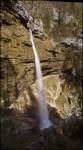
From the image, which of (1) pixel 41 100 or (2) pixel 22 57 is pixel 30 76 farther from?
(1) pixel 41 100

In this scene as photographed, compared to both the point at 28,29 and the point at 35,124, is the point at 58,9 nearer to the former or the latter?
the point at 28,29

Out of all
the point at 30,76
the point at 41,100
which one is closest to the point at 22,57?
the point at 30,76

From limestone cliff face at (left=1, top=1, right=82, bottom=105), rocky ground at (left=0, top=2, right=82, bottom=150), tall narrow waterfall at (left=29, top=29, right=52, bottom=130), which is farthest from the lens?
limestone cliff face at (left=1, top=1, right=82, bottom=105)

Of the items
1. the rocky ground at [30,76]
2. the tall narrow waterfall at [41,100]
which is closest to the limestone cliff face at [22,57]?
the rocky ground at [30,76]

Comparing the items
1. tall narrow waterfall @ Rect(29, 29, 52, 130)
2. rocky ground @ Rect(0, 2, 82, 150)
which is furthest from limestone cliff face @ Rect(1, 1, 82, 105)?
tall narrow waterfall @ Rect(29, 29, 52, 130)

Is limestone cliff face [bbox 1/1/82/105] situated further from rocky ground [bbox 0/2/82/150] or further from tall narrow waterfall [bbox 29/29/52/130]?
tall narrow waterfall [bbox 29/29/52/130]

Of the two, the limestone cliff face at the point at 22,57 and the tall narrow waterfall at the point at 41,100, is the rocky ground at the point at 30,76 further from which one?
the tall narrow waterfall at the point at 41,100

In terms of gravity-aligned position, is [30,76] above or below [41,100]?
above

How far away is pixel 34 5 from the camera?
73.2 ft

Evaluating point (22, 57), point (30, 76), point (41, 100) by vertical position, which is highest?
point (22, 57)

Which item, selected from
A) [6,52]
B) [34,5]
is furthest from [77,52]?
[6,52]

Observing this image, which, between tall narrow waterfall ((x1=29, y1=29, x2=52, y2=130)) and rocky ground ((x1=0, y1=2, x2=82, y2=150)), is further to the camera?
tall narrow waterfall ((x1=29, y1=29, x2=52, y2=130))

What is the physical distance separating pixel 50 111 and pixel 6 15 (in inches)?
210

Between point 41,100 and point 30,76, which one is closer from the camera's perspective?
point 41,100
